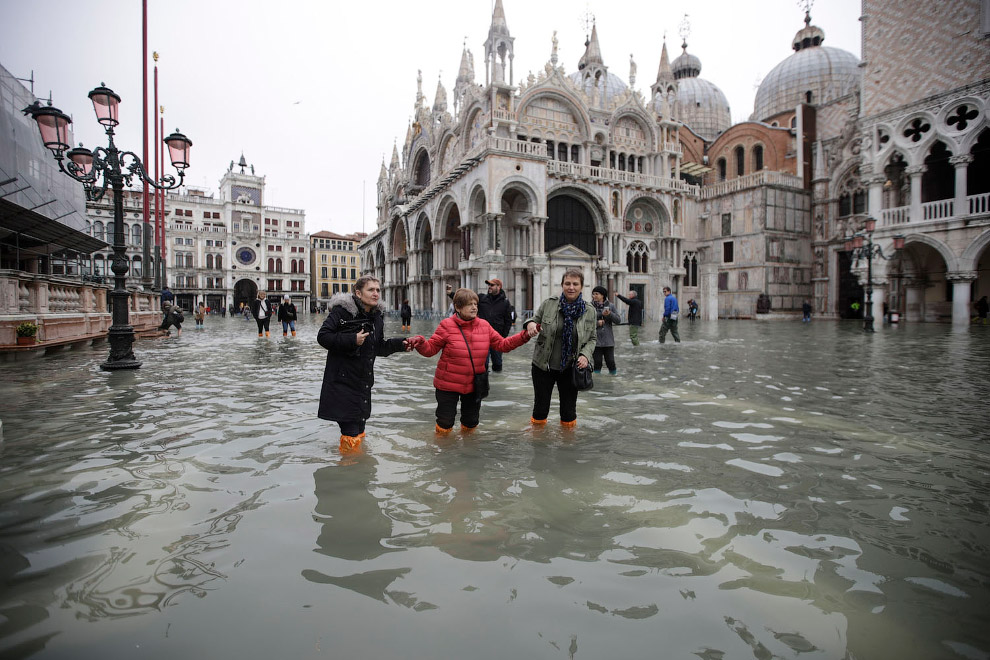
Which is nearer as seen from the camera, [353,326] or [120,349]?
[353,326]

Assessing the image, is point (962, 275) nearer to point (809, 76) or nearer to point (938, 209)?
point (938, 209)

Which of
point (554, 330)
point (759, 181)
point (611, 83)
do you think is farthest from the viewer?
point (611, 83)

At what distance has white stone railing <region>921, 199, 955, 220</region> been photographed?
22.3m

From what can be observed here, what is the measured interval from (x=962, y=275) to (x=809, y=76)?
25625 millimetres

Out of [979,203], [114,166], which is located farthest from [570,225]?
[114,166]

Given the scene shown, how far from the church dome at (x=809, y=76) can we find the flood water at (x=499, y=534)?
42.8m

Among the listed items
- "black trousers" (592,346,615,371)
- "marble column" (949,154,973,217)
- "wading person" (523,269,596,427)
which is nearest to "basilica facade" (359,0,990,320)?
"marble column" (949,154,973,217)

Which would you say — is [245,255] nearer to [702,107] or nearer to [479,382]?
[702,107]

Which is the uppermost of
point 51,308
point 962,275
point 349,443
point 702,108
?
point 702,108

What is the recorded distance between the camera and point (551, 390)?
513 centimetres

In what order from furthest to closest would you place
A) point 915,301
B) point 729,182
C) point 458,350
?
point 729,182 < point 915,301 < point 458,350

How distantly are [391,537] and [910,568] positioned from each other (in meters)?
2.62

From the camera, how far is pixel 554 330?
4988 millimetres

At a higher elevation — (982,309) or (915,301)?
(915,301)
